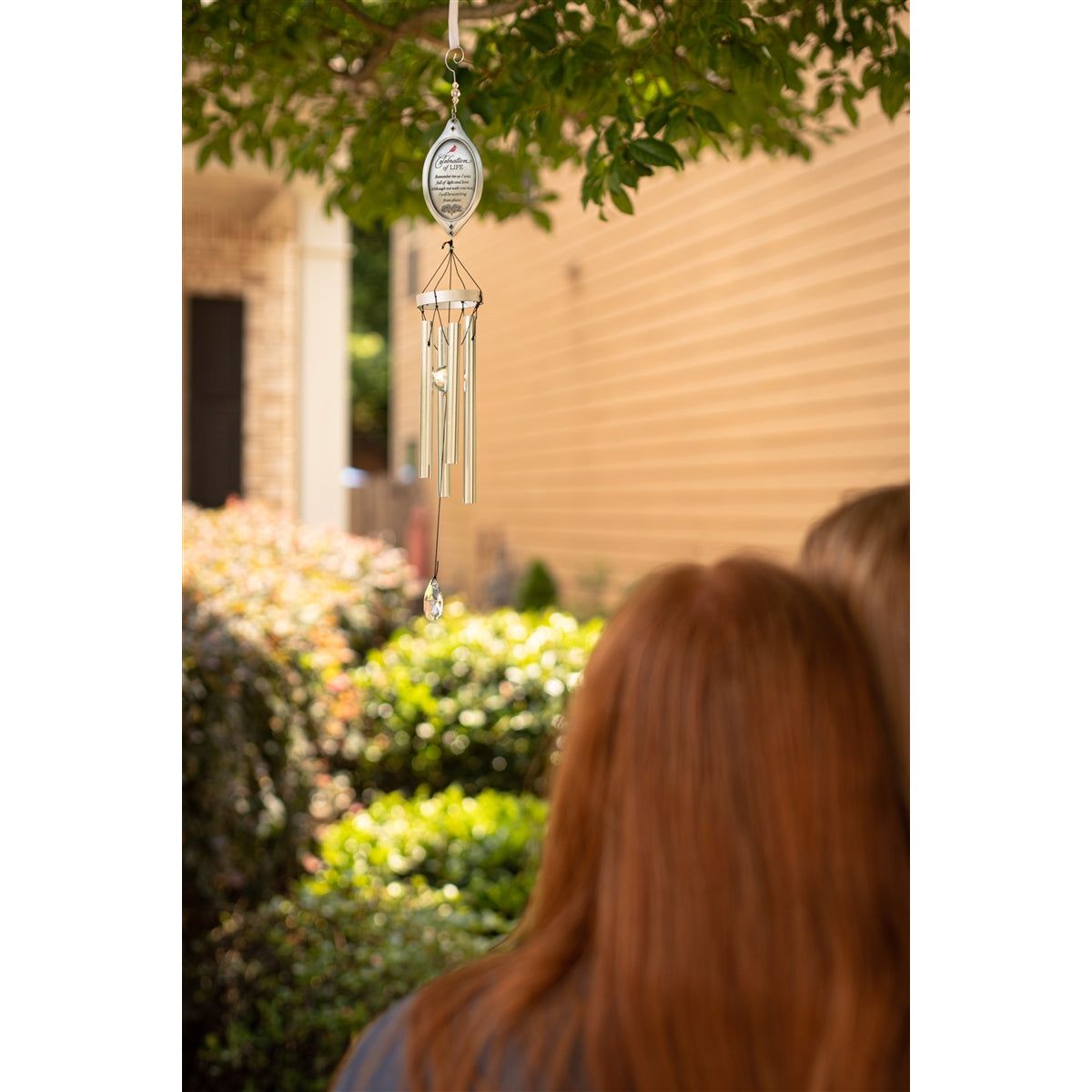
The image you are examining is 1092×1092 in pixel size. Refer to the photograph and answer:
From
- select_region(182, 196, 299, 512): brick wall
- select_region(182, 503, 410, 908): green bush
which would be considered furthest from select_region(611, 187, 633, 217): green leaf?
select_region(182, 196, 299, 512): brick wall

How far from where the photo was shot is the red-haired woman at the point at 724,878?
3.40ft

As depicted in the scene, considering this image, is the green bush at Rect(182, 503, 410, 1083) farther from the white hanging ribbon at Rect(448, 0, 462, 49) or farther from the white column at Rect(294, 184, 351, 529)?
the white column at Rect(294, 184, 351, 529)

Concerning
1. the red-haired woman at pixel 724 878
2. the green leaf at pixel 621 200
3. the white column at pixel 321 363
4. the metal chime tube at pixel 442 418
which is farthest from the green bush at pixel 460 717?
the red-haired woman at pixel 724 878

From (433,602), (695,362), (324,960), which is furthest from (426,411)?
(695,362)

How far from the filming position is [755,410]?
623 centimetres

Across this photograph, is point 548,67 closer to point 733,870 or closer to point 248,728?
point 733,870

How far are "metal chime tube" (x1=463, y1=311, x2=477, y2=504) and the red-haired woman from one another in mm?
298

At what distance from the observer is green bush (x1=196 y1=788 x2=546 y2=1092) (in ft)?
9.77

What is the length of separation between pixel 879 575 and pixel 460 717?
4185 millimetres

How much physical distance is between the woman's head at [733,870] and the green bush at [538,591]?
760 centimetres

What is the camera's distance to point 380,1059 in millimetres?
1144

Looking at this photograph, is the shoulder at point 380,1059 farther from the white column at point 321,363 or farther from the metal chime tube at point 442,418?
the white column at point 321,363

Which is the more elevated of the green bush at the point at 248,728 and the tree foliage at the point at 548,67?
the tree foliage at the point at 548,67
